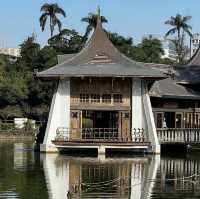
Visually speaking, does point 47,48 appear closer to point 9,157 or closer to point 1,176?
Answer: point 9,157

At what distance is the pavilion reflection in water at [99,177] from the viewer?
20397 millimetres

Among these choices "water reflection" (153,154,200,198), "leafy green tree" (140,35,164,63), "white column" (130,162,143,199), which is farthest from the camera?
"leafy green tree" (140,35,164,63)

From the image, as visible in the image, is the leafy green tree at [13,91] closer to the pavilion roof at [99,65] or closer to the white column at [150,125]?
the pavilion roof at [99,65]

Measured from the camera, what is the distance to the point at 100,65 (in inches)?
1636

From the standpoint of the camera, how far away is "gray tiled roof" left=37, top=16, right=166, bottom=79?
39594 millimetres

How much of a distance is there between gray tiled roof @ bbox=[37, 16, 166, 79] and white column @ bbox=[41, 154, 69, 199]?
5464 mm

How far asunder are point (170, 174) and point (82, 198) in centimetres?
912

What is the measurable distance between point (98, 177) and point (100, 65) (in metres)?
16.7

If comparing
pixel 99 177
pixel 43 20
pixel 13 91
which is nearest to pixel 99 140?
pixel 99 177

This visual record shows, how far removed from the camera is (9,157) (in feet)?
124

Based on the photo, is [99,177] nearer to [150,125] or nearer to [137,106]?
[150,125]

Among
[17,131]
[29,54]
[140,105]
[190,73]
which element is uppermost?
[29,54]

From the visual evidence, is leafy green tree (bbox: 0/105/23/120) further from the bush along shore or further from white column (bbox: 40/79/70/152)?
white column (bbox: 40/79/70/152)

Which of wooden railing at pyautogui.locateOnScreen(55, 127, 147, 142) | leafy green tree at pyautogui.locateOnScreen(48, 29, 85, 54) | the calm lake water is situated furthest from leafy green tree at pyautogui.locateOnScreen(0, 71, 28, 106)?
the calm lake water
